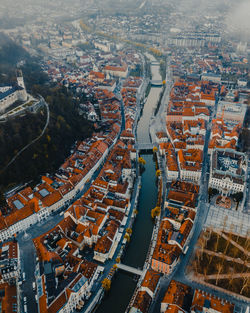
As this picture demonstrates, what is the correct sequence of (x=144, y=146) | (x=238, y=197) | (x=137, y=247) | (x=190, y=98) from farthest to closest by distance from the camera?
(x=190, y=98) < (x=144, y=146) < (x=238, y=197) < (x=137, y=247)

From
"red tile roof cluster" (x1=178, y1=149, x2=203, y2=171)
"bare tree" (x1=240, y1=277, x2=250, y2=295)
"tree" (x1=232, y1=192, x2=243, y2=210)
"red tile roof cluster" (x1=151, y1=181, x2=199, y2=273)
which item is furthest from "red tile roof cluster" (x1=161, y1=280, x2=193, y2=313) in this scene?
"red tile roof cluster" (x1=178, y1=149, x2=203, y2=171)

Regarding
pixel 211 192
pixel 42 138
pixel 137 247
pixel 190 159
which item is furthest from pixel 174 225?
pixel 42 138

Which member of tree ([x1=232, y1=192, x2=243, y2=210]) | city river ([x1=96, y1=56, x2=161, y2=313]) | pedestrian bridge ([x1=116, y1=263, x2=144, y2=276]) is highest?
tree ([x1=232, y1=192, x2=243, y2=210])

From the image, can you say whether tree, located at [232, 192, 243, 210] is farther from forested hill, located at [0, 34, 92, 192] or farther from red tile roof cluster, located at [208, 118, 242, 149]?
forested hill, located at [0, 34, 92, 192]

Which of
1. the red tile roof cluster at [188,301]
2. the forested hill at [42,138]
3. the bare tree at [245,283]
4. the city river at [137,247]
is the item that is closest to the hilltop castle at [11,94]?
the forested hill at [42,138]

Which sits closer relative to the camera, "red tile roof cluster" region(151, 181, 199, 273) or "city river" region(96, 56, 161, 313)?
"city river" region(96, 56, 161, 313)

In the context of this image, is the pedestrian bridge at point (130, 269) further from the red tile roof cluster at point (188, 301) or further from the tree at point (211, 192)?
the tree at point (211, 192)

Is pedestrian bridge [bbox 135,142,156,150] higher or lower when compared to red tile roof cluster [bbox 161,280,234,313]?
lower

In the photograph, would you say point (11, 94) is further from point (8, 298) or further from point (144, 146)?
point (8, 298)
